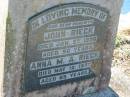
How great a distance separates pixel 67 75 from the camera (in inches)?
133

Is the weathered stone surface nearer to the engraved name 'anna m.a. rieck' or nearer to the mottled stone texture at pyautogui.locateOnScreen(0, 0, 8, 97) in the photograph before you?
the engraved name 'anna m.a. rieck'

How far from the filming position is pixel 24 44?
3.01 m

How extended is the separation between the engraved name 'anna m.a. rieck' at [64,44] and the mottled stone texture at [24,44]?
5 centimetres

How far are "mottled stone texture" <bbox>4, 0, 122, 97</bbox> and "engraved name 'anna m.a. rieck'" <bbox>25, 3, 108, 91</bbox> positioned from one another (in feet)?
A: 0.16

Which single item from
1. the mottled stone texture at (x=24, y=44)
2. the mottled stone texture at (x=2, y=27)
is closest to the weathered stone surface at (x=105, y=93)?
the mottled stone texture at (x=24, y=44)

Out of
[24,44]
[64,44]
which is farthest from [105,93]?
[24,44]

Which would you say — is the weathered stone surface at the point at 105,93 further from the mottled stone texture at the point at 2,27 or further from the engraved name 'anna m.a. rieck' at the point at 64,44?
the mottled stone texture at the point at 2,27

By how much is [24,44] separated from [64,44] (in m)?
0.36

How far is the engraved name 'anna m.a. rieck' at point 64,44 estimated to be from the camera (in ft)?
10.0

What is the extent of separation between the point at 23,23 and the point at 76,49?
0.57 m

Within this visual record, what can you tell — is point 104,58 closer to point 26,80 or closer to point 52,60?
point 52,60

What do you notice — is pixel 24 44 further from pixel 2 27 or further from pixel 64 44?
pixel 64 44

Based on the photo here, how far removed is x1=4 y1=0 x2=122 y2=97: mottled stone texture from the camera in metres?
2.88

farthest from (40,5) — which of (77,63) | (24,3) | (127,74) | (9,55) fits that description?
(127,74)
